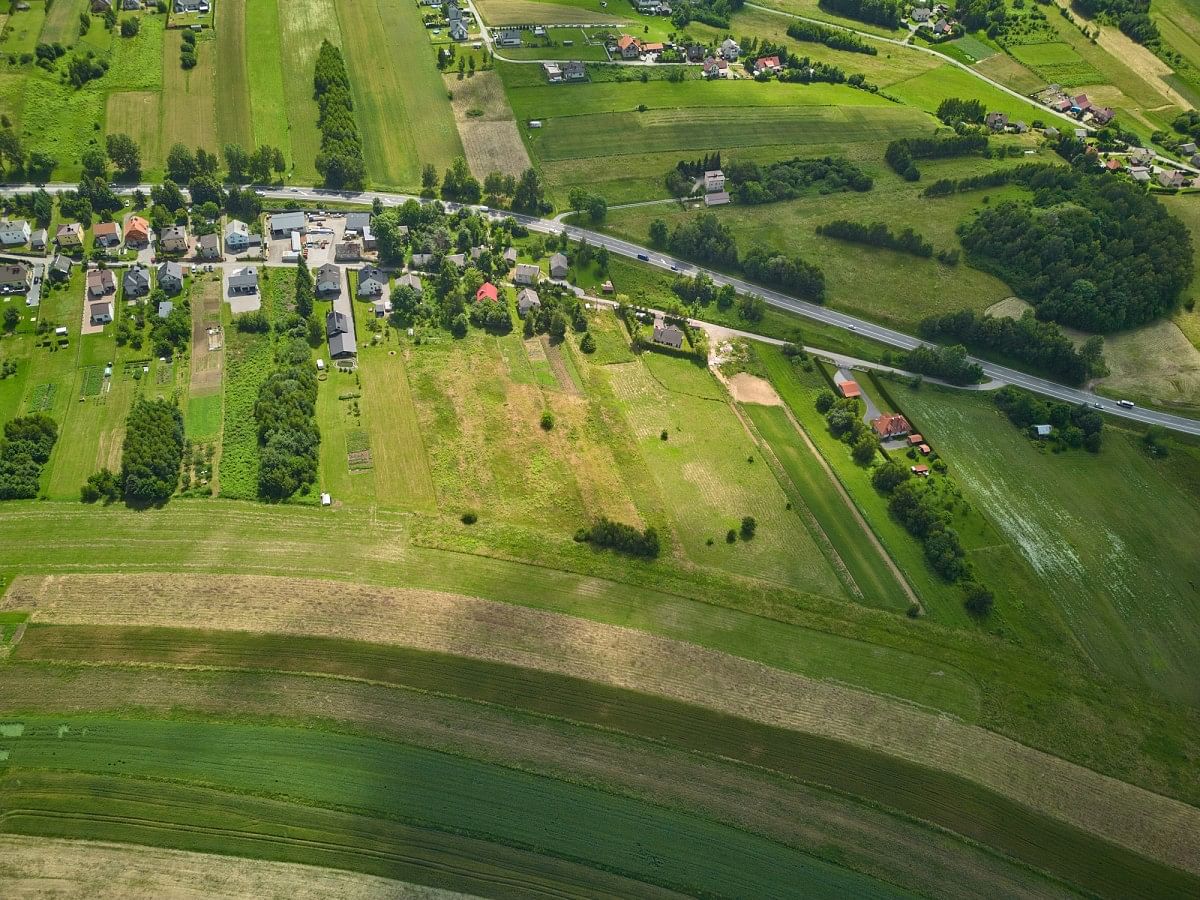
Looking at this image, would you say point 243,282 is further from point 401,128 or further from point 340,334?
point 401,128

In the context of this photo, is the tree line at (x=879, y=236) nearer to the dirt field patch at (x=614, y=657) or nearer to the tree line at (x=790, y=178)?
the tree line at (x=790, y=178)

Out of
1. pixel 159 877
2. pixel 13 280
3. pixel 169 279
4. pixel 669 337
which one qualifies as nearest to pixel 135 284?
pixel 169 279

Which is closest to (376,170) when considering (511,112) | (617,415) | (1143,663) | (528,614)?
(511,112)

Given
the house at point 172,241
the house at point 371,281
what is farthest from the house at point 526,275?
the house at point 172,241

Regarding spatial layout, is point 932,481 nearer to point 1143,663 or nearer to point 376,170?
point 1143,663

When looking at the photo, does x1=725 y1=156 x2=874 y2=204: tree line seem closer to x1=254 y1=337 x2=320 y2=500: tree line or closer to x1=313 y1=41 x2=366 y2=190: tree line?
x1=313 y1=41 x2=366 y2=190: tree line
